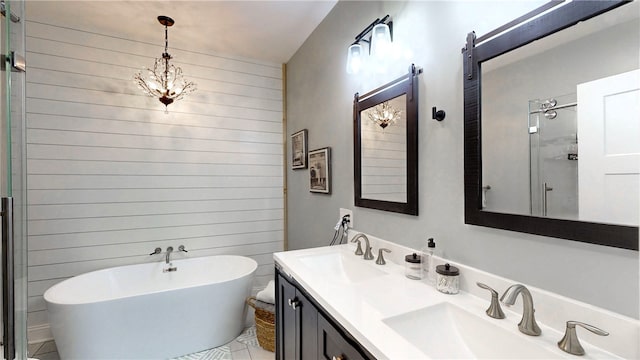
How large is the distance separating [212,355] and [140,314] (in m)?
0.62

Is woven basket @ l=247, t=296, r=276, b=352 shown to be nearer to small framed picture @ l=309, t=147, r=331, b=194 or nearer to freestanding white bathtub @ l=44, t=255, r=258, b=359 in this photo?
freestanding white bathtub @ l=44, t=255, r=258, b=359

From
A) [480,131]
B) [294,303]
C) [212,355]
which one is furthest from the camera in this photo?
Result: [212,355]

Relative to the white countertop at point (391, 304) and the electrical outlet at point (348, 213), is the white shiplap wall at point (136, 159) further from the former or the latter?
the white countertop at point (391, 304)

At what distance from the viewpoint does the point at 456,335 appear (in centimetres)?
95

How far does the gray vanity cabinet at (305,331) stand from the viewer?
94 cm

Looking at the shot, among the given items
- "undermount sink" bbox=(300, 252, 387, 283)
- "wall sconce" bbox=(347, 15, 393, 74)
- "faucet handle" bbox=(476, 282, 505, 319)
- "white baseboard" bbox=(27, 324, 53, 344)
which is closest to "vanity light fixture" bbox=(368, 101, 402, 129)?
"wall sconce" bbox=(347, 15, 393, 74)

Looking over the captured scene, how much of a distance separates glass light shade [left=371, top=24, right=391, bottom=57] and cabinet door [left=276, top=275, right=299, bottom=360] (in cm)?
135

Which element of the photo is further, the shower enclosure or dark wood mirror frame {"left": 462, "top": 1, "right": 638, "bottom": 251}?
the shower enclosure

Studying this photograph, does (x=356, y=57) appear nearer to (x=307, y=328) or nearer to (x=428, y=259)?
(x=428, y=259)

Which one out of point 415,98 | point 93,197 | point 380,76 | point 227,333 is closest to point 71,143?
point 93,197

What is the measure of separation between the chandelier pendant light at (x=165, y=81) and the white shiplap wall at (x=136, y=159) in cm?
8

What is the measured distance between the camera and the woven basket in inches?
86.0

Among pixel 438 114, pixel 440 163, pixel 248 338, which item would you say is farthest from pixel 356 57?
pixel 248 338

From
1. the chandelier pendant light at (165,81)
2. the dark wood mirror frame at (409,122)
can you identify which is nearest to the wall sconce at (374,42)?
the dark wood mirror frame at (409,122)
